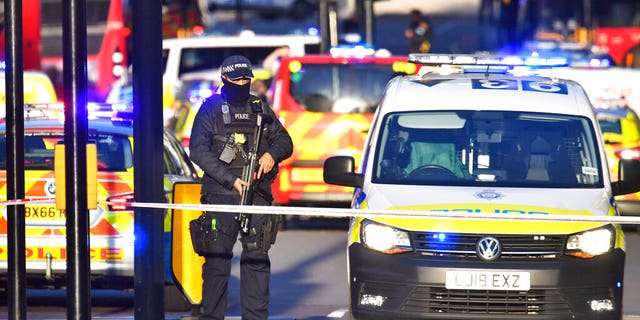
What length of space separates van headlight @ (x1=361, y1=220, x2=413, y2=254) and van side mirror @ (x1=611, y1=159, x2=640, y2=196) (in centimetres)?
153

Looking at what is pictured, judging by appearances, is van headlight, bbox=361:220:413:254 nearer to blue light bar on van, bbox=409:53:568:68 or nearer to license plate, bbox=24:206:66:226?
blue light bar on van, bbox=409:53:568:68

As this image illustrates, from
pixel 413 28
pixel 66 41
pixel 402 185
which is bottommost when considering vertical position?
pixel 402 185

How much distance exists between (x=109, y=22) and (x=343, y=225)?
14.4m

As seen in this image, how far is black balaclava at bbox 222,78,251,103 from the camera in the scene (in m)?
9.25

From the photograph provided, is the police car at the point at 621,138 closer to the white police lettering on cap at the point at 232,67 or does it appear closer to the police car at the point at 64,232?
the police car at the point at 64,232

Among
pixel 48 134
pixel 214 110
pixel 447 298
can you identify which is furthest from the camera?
pixel 48 134

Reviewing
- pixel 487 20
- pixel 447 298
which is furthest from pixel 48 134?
pixel 487 20

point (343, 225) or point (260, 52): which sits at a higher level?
point (260, 52)

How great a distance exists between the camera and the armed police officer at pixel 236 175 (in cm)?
902

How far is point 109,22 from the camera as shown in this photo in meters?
30.6

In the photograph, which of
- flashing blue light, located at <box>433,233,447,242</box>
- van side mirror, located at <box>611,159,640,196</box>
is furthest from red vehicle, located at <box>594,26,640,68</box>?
flashing blue light, located at <box>433,233,447,242</box>

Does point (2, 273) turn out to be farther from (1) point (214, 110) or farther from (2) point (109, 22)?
(2) point (109, 22)

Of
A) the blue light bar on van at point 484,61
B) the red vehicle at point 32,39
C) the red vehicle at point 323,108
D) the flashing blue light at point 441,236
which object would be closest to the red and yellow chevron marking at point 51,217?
the blue light bar on van at point 484,61

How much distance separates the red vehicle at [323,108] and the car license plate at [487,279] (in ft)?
24.2
